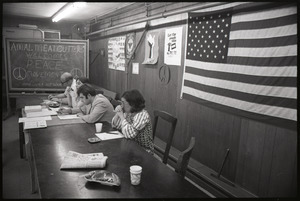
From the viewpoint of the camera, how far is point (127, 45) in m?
5.78

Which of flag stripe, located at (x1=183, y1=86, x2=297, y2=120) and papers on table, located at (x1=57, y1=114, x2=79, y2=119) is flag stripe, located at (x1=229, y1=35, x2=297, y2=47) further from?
papers on table, located at (x1=57, y1=114, x2=79, y2=119)

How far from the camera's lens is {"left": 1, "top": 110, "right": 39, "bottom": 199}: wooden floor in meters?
3.12

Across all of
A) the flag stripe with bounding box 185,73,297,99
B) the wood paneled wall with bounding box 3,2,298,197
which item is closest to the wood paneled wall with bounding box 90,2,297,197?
the wood paneled wall with bounding box 3,2,298,197

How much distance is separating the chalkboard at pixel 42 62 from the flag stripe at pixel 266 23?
4.36m

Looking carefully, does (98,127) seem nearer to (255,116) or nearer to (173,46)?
(255,116)

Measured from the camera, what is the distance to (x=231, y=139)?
10.5 ft

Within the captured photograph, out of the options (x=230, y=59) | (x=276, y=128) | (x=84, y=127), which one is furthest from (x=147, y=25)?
(x=276, y=128)

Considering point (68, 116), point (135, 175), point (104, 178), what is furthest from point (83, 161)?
point (68, 116)

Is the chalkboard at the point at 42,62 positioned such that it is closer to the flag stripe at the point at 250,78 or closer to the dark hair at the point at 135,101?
the flag stripe at the point at 250,78

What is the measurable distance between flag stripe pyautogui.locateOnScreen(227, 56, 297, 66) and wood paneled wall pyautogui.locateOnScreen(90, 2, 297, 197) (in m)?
0.69

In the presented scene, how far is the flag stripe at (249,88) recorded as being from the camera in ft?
7.99

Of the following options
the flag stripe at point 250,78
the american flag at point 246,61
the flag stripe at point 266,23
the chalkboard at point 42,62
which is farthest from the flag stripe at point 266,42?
the chalkboard at point 42,62

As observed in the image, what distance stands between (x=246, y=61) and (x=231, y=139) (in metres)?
1.04

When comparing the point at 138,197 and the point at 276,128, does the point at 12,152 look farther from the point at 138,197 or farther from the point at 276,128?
the point at 276,128
